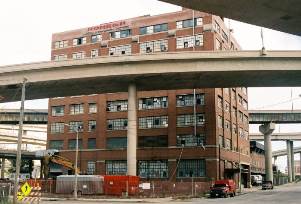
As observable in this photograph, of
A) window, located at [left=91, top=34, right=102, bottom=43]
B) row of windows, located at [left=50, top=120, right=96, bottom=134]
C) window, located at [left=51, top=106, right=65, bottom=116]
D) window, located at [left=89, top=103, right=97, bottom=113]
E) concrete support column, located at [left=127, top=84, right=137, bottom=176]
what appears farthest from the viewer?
→ window, located at [left=51, top=106, right=65, bottom=116]

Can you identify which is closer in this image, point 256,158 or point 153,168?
point 153,168

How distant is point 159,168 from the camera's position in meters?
74.5

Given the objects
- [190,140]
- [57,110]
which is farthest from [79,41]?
[190,140]

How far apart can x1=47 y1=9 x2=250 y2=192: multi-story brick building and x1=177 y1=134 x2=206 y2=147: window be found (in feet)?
0.52

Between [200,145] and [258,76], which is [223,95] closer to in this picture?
[200,145]

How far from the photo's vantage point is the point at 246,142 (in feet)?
312

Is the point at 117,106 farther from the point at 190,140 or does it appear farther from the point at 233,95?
the point at 233,95

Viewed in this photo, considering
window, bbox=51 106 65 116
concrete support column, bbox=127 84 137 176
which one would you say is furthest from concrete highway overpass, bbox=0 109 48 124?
concrete support column, bbox=127 84 137 176

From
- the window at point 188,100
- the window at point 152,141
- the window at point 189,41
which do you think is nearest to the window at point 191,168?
the window at point 152,141

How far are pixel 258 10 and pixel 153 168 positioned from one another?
65.9 m

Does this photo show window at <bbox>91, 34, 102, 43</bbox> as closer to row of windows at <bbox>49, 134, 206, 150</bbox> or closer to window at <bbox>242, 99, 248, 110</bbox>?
row of windows at <bbox>49, 134, 206, 150</bbox>

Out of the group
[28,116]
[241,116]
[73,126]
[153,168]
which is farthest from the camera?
[28,116]

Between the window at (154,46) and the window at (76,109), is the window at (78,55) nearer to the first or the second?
the window at (76,109)

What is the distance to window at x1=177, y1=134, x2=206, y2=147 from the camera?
72.1 meters
